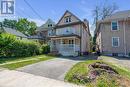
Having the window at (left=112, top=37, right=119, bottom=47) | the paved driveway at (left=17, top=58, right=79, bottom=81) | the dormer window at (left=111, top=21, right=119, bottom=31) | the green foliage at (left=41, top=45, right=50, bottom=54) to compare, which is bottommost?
the paved driveway at (left=17, top=58, right=79, bottom=81)

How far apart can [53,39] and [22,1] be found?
40.2ft

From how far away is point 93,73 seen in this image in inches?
324

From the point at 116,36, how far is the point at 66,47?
8.26m

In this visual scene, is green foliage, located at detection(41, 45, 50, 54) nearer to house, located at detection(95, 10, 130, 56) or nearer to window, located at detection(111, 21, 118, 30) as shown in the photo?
house, located at detection(95, 10, 130, 56)

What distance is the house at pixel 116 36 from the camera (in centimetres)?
2147

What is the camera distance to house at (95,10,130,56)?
2147cm

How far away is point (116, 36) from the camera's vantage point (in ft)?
72.6

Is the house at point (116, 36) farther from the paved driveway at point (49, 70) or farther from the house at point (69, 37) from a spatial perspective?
the paved driveway at point (49, 70)

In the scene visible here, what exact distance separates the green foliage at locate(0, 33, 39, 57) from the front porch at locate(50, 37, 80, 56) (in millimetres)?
5281

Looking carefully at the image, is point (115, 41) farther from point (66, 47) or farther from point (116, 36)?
point (66, 47)

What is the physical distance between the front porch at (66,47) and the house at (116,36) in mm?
4780

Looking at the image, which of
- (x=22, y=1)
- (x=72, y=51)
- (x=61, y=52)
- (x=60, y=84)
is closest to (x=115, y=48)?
(x=72, y=51)

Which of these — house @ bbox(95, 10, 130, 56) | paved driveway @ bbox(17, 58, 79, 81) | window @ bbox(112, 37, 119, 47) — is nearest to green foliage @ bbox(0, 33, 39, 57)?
paved driveway @ bbox(17, 58, 79, 81)

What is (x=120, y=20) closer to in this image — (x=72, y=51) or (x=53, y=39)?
(x=72, y=51)
